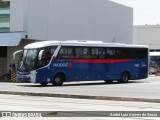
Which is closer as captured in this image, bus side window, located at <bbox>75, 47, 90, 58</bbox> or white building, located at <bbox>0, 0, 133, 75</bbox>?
bus side window, located at <bbox>75, 47, 90, 58</bbox>

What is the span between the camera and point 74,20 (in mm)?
50469

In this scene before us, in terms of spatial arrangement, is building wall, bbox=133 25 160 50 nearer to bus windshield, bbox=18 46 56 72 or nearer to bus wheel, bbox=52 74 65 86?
bus wheel, bbox=52 74 65 86

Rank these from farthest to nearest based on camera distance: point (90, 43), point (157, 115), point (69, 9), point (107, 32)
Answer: point (107, 32), point (69, 9), point (90, 43), point (157, 115)

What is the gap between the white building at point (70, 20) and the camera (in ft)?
144

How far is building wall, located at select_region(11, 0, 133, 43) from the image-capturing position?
44.1 metres

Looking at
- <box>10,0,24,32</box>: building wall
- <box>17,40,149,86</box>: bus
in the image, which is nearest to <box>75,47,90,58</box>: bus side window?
<box>17,40,149,86</box>: bus

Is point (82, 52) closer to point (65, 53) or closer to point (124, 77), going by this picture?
point (65, 53)

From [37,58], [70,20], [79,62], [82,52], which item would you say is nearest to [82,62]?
[79,62]

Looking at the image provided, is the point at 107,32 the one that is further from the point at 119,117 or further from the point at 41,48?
the point at 119,117

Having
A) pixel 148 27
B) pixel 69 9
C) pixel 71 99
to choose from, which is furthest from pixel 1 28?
pixel 148 27

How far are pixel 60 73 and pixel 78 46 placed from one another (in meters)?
2.35

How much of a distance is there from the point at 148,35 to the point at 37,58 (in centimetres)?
5473

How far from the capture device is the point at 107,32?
186 ft

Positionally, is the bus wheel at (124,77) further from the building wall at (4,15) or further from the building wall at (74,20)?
the building wall at (4,15)
